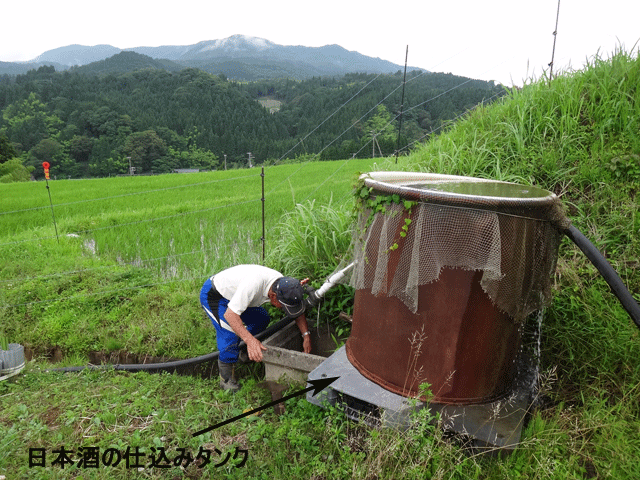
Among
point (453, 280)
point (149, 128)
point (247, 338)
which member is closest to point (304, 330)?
point (247, 338)

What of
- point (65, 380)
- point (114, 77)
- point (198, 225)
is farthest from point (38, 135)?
point (65, 380)

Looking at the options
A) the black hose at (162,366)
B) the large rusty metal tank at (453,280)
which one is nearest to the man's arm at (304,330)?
the black hose at (162,366)

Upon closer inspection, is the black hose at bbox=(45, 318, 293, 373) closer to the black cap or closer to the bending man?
the bending man

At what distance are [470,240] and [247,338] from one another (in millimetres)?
1890

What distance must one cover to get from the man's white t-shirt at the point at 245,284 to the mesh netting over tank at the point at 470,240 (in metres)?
1.18

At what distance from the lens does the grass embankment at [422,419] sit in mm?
2379

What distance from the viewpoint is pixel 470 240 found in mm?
2182

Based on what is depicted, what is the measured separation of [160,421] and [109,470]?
46cm

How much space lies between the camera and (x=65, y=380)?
373 cm

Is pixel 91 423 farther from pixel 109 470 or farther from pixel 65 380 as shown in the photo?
pixel 65 380

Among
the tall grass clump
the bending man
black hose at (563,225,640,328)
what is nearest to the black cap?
the bending man

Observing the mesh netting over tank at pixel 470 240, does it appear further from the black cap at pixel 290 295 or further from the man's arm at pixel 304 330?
the man's arm at pixel 304 330

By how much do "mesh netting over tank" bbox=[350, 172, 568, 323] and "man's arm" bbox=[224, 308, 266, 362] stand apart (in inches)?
45.5

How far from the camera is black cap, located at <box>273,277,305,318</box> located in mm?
3365
